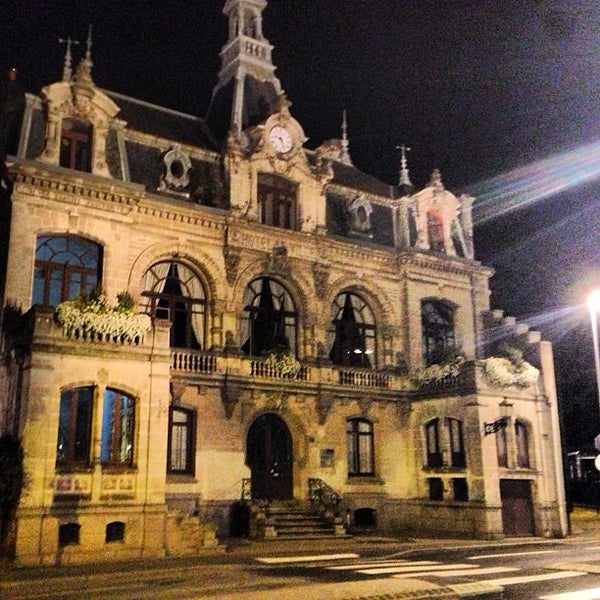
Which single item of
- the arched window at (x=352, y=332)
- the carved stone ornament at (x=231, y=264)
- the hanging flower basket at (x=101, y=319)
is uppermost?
the carved stone ornament at (x=231, y=264)

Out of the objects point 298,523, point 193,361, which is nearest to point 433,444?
point 298,523

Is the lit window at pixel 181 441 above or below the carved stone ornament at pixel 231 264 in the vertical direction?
below

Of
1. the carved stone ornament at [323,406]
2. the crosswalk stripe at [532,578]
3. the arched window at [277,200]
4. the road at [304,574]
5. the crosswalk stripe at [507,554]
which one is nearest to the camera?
the road at [304,574]

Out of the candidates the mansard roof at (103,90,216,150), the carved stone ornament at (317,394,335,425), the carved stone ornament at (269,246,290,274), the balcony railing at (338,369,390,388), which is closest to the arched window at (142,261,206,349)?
the carved stone ornament at (269,246,290,274)

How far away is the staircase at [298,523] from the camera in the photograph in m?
24.7

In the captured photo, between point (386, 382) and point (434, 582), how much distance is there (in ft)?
54.9

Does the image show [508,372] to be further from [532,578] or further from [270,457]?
[532,578]

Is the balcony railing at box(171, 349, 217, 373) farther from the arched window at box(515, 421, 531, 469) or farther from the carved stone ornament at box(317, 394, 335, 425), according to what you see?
the arched window at box(515, 421, 531, 469)

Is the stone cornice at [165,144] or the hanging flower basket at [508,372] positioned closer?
the stone cornice at [165,144]

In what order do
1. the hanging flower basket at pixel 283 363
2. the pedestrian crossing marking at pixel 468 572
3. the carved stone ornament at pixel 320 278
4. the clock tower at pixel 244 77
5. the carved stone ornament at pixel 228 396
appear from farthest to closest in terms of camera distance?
the clock tower at pixel 244 77, the carved stone ornament at pixel 320 278, the hanging flower basket at pixel 283 363, the carved stone ornament at pixel 228 396, the pedestrian crossing marking at pixel 468 572

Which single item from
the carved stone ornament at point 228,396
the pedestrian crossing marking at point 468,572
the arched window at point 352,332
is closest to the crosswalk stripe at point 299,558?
the pedestrian crossing marking at point 468,572

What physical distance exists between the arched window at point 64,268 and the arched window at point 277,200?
744cm

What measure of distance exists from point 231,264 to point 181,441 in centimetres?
702

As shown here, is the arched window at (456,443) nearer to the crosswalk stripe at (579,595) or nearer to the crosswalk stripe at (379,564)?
the crosswalk stripe at (379,564)
